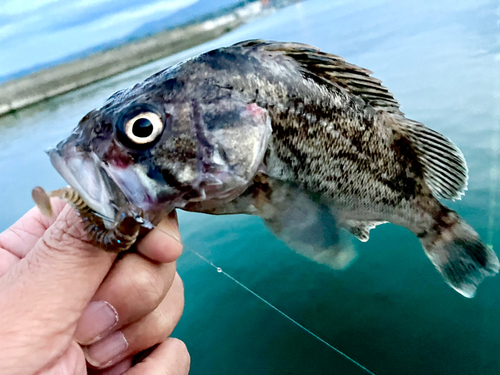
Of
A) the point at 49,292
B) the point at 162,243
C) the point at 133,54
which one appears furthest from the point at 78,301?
the point at 133,54

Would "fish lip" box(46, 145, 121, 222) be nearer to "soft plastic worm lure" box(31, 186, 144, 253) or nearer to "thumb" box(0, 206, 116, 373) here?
"soft plastic worm lure" box(31, 186, 144, 253)

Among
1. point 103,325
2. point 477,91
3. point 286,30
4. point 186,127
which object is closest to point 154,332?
point 103,325

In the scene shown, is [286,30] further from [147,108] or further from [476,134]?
[147,108]

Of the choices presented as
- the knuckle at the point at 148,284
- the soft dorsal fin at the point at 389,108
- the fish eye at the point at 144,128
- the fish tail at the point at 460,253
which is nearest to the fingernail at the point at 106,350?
the knuckle at the point at 148,284

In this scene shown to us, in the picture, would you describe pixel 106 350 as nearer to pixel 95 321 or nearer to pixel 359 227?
pixel 95 321

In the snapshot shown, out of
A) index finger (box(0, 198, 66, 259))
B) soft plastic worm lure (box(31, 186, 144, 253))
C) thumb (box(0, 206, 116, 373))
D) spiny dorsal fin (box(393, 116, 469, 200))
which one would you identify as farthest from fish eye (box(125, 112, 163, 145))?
spiny dorsal fin (box(393, 116, 469, 200))

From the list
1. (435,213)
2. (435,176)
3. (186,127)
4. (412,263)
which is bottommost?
(412,263)
